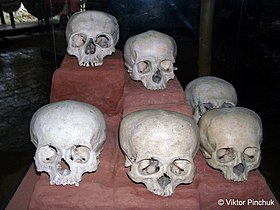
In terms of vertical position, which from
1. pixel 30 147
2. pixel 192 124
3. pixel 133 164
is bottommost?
pixel 30 147

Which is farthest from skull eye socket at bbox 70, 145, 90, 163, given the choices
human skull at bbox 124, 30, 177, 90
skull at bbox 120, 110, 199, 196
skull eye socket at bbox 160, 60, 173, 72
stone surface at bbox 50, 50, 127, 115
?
skull eye socket at bbox 160, 60, 173, 72

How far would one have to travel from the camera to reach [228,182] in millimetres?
1336

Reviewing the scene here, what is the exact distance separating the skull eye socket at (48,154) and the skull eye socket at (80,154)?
0.24 ft

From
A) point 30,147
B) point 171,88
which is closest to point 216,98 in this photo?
point 171,88

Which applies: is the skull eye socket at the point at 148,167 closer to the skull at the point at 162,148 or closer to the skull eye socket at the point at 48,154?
the skull at the point at 162,148

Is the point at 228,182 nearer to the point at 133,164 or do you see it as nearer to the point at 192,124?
the point at 192,124

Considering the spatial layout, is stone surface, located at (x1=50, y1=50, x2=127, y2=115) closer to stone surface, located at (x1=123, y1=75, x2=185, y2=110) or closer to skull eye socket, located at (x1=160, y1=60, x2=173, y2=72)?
stone surface, located at (x1=123, y1=75, x2=185, y2=110)

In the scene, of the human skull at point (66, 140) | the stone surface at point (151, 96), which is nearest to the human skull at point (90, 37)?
the stone surface at point (151, 96)

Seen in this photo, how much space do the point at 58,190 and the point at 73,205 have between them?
0.29ft

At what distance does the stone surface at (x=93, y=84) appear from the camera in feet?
5.42

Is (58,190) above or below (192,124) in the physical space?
below

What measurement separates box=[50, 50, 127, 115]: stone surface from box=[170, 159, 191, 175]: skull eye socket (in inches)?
23.1

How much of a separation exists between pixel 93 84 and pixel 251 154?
87 centimetres

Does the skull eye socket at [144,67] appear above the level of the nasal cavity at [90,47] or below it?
below
